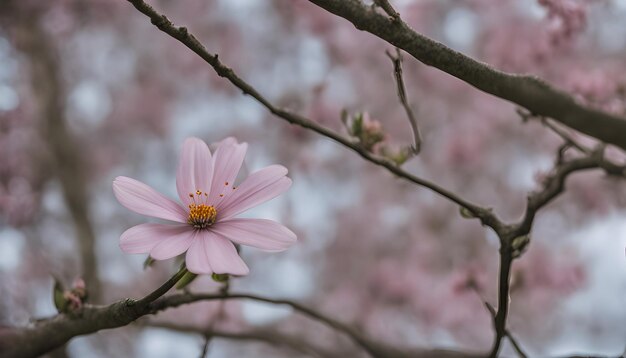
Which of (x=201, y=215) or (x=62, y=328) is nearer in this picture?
(x=201, y=215)

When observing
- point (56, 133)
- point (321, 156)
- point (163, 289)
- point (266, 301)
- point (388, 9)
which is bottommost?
point (163, 289)

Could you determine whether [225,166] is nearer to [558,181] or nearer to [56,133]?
[558,181]

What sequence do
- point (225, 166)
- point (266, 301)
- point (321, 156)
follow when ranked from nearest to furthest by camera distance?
point (225, 166) < point (266, 301) < point (321, 156)

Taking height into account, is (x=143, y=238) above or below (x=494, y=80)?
below

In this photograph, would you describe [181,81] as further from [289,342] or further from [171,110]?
[289,342]

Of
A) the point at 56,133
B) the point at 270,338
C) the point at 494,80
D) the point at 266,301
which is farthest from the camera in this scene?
the point at 56,133

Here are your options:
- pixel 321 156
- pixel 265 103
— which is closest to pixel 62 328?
pixel 265 103

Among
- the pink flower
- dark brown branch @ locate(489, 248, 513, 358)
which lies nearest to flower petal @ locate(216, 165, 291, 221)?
the pink flower
